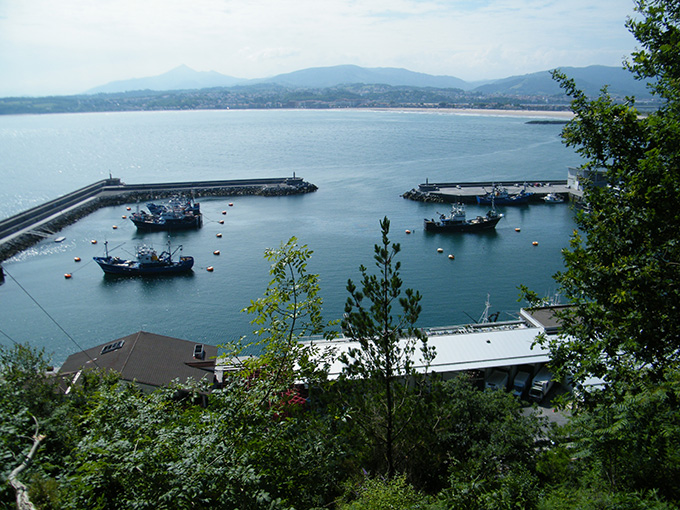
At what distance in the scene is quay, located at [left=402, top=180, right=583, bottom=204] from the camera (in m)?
38.1

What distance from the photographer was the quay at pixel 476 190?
125ft

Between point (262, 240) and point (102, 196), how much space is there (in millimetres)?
19500

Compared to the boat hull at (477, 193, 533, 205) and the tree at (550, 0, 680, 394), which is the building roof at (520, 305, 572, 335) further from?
the boat hull at (477, 193, 533, 205)

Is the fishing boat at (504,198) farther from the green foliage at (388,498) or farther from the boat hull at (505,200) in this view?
the green foliage at (388,498)

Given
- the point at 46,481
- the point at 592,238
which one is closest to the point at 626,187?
the point at 592,238

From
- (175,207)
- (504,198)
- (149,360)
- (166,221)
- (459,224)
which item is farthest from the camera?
(504,198)

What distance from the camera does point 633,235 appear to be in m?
5.32

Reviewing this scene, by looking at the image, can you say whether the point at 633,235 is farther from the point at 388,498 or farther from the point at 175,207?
the point at 175,207

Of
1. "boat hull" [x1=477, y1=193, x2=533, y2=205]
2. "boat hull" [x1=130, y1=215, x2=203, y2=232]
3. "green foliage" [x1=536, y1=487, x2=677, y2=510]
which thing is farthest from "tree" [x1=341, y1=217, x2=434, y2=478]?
"boat hull" [x1=477, y1=193, x2=533, y2=205]

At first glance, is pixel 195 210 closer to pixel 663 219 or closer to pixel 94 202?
pixel 94 202


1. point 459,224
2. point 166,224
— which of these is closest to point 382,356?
point 459,224

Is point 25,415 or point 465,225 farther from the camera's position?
point 465,225

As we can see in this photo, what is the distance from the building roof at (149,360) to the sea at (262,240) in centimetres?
184

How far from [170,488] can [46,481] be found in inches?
52.7
